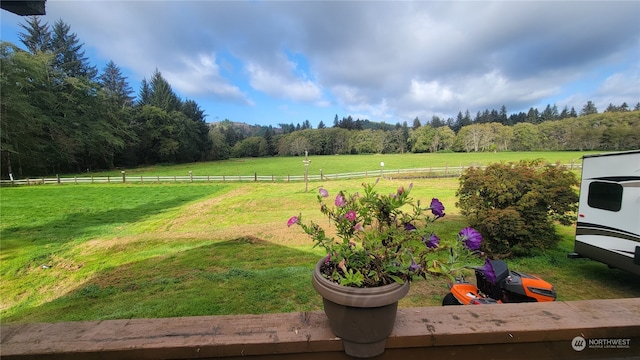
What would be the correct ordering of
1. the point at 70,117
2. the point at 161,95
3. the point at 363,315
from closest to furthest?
the point at 363,315, the point at 70,117, the point at 161,95

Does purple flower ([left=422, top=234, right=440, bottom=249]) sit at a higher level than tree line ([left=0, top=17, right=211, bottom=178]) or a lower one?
lower

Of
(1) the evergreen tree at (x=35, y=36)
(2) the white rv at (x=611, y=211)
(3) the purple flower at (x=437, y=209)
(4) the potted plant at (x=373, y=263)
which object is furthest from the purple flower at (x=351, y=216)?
(1) the evergreen tree at (x=35, y=36)

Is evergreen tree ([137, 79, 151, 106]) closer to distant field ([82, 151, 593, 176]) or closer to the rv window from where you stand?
distant field ([82, 151, 593, 176])

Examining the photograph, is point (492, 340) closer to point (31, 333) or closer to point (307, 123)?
point (31, 333)

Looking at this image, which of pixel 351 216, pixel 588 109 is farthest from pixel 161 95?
pixel 588 109

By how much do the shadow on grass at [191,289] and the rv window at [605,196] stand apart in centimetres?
480

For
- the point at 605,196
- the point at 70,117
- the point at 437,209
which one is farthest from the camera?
the point at 70,117

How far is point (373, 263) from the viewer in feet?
3.35

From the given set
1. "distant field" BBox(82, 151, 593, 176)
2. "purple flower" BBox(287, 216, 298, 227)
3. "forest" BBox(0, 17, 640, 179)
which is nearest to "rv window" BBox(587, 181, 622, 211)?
"purple flower" BBox(287, 216, 298, 227)

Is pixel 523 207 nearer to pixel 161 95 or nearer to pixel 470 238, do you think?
pixel 470 238

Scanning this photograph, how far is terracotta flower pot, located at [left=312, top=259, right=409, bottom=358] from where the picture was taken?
2.91 ft

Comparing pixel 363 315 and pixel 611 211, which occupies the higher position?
pixel 363 315

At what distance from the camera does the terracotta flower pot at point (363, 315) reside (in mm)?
887

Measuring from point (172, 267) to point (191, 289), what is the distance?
1538 mm
